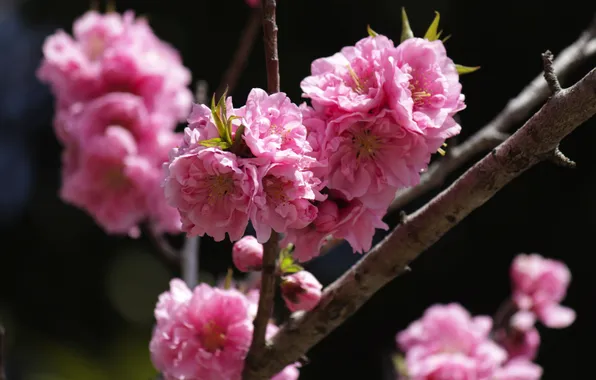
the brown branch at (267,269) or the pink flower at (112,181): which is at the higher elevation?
the pink flower at (112,181)

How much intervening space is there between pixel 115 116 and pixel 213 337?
28.2 inches

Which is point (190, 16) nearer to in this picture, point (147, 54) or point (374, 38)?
point (147, 54)

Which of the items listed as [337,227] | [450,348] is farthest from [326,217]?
[450,348]

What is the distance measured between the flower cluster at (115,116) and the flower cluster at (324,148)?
2.53ft

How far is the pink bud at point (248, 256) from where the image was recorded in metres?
0.75

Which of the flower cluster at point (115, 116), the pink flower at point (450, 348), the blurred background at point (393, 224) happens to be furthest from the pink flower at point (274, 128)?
the blurred background at point (393, 224)

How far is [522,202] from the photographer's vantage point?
112 inches

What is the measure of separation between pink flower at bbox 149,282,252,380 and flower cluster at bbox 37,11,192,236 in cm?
62

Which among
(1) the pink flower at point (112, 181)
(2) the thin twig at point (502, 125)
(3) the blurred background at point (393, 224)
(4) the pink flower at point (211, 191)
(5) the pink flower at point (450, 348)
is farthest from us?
(3) the blurred background at point (393, 224)

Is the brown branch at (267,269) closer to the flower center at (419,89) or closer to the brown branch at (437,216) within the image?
the brown branch at (437,216)

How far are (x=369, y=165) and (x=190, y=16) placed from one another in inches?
108

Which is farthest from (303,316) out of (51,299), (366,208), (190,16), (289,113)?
(51,299)

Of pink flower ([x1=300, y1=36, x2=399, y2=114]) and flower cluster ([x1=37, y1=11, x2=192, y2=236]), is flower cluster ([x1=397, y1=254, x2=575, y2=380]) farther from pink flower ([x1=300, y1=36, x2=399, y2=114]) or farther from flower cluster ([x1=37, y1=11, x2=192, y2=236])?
pink flower ([x1=300, y1=36, x2=399, y2=114])

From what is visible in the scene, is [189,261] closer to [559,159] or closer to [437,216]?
[437,216]
